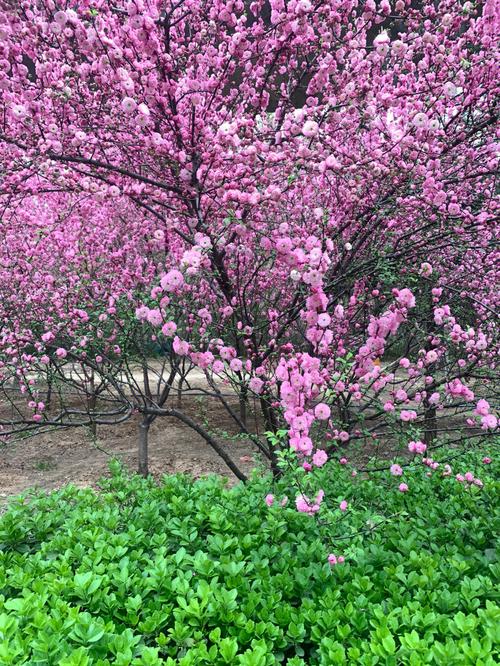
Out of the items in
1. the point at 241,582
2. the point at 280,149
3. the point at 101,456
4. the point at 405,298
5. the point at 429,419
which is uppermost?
the point at 280,149

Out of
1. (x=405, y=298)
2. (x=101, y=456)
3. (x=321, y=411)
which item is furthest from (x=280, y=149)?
(x=101, y=456)

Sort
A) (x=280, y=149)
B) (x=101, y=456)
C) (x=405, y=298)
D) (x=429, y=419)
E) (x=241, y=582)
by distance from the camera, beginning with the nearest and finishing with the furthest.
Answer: (x=241, y=582), (x=405, y=298), (x=429, y=419), (x=280, y=149), (x=101, y=456)

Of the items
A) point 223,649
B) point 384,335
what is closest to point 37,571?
point 223,649

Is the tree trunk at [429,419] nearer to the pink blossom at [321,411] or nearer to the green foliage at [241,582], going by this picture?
the green foliage at [241,582]

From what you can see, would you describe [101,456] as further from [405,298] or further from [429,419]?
[405,298]

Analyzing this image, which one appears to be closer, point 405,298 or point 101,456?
point 405,298

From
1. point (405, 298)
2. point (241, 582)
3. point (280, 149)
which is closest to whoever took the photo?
point (241, 582)

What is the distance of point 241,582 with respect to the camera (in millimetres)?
2434

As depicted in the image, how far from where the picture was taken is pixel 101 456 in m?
8.12

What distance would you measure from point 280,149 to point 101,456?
6.41 metres

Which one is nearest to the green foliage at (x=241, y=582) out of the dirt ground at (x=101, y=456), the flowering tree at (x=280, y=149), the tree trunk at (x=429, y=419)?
the flowering tree at (x=280, y=149)

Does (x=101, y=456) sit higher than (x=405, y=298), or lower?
lower

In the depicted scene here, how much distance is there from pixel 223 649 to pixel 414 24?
4.54 m

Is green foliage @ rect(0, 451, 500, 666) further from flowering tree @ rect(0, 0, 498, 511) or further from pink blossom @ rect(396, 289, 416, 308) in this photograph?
pink blossom @ rect(396, 289, 416, 308)
